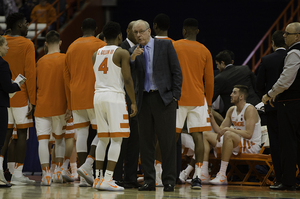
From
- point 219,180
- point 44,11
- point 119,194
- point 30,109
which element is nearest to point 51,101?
point 30,109

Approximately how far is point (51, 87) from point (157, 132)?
1.97m

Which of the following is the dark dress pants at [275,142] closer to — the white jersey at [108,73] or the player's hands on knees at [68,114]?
the white jersey at [108,73]

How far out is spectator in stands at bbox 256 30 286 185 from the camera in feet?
20.0

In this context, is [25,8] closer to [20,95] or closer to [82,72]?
[20,95]

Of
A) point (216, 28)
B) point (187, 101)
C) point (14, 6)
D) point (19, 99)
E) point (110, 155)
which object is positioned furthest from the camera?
point (216, 28)

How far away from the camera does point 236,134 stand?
7.26 metres

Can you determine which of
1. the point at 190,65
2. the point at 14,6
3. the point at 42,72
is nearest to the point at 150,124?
the point at 190,65

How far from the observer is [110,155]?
5.15 metres

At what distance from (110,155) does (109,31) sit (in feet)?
4.91

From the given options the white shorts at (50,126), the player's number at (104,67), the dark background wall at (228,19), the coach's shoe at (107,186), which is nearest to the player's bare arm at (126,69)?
the player's number at (104,67)

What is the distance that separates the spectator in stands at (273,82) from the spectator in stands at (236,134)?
1050mm

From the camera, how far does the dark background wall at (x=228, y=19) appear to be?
13828 millimetres

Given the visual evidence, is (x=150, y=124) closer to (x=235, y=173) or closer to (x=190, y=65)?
(x=190, y=65)

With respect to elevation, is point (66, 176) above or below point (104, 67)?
below
